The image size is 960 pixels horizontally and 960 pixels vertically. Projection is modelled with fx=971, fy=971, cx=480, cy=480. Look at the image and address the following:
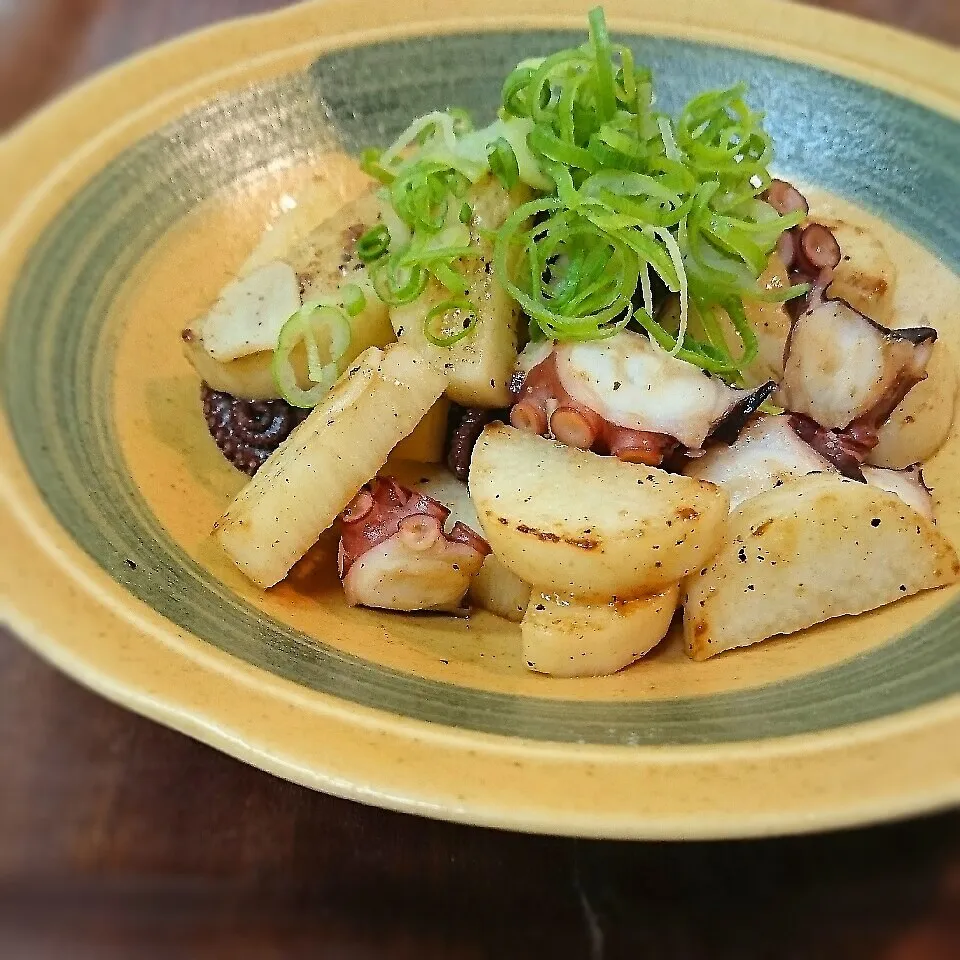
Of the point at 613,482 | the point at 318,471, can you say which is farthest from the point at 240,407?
the point at 613,482

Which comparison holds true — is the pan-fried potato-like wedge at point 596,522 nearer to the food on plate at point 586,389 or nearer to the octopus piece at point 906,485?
the food on plate at point 586,389

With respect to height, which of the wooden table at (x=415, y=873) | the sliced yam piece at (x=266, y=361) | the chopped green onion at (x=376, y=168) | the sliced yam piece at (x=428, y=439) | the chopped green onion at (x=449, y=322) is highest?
the chopped green onion at (x=376, y=168)

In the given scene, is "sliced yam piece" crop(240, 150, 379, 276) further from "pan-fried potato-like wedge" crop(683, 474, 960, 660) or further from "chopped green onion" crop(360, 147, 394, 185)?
"pan-fried potato-like wedge" crop(683, 474, 960, 660)

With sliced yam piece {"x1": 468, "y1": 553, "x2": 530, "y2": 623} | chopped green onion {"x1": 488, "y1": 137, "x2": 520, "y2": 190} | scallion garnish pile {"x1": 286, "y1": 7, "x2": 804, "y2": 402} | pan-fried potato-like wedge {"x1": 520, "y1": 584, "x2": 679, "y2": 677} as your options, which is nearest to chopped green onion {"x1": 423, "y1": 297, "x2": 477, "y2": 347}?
scallion garnish pile {"x1": 286, "y1": 7, "x2": 804, "y2": 402}

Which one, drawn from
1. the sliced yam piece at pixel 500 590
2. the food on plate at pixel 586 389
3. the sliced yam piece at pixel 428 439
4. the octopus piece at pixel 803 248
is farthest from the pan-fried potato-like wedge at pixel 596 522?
the octopus piece at pixel 803 248

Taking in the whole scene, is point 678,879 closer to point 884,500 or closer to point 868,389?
point 884,500
